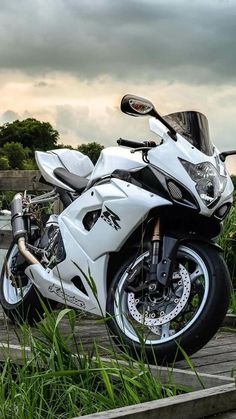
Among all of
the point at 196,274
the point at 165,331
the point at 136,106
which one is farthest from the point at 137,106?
the point at 165,331

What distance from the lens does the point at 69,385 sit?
3037 mm

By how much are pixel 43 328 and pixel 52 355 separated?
230 mm

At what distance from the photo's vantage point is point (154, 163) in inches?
157

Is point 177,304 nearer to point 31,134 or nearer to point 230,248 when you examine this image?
point 230,248

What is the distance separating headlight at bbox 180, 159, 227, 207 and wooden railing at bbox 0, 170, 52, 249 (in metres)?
3.53

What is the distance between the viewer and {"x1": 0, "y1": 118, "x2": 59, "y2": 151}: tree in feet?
147

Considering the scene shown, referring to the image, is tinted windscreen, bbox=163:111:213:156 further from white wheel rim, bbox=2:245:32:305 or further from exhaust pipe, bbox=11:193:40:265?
white wheel rim, bbox=2:245:32:305

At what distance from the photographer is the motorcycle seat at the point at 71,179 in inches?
185

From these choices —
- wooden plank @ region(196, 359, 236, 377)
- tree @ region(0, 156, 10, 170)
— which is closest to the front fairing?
Answer: wooden plank @ region(196, 359, 236, 377)

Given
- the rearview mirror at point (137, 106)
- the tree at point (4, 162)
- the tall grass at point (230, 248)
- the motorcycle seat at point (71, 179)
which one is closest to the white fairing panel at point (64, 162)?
the motorcycle seat at point (71, 179)

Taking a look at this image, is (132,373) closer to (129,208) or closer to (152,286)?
(152,286)

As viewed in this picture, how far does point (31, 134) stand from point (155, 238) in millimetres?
42107

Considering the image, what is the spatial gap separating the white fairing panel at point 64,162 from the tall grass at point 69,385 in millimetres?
1776

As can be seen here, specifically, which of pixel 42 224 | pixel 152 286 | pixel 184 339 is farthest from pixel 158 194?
pixel 42 224
